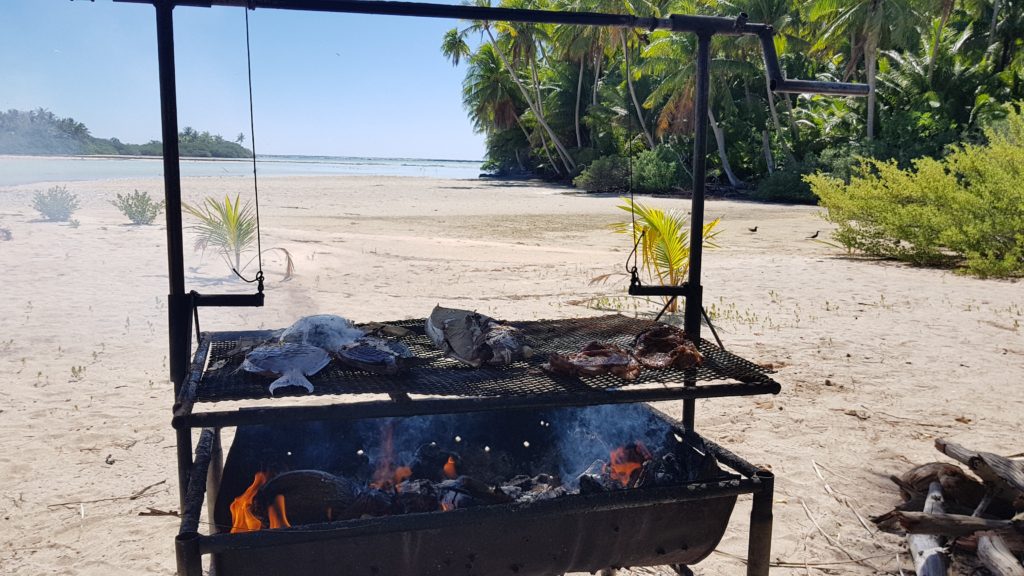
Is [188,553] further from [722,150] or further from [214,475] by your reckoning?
[722,150]

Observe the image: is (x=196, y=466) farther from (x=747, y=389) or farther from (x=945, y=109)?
(x=945, y=109)

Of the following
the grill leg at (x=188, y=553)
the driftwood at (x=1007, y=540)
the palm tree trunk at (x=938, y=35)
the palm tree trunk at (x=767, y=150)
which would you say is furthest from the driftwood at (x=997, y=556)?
the palm tree trunk at (x=767, y=150)

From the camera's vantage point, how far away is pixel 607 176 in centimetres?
3850

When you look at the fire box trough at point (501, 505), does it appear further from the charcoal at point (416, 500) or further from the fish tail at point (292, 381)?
the fish tail at point (292, 381)

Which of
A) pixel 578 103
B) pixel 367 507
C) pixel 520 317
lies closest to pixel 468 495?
pixel 367 507

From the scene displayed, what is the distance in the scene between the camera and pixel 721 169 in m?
35.8

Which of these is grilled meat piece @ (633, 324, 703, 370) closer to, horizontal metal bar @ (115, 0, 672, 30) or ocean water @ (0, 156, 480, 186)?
horizontal metal bar @ (115, 0, 672, 30)

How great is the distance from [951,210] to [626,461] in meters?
10.9

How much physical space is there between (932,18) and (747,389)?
122ft

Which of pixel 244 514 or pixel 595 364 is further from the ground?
pixel 595 364

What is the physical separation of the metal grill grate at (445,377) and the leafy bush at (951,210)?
380 inches

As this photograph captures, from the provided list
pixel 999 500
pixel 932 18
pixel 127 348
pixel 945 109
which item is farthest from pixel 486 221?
pixel 932 18

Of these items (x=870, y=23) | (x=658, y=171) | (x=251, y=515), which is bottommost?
(x=251, y=515)

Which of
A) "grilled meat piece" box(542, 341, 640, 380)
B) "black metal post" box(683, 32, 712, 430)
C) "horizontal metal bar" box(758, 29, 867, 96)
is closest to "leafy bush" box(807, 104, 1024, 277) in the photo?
"horizontal metal bar" box(758, 29, 867, 96)
